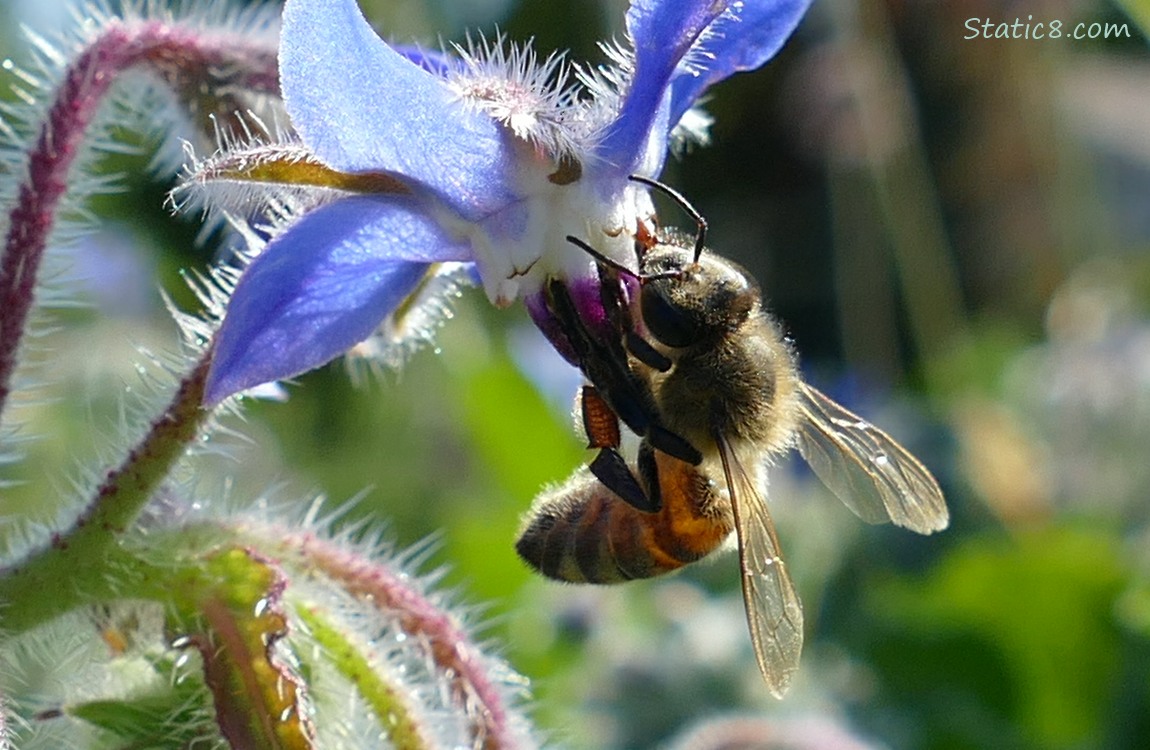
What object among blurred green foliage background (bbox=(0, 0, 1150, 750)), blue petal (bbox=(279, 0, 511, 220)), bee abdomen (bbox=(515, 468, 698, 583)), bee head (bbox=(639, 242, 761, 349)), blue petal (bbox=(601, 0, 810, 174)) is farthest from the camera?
blurred green foliage background (bbox=(0, 0, 1150, 750))

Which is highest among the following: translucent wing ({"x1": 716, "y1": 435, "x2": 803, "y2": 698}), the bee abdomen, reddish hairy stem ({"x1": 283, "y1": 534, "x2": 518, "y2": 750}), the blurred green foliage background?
translucent wing ({"x1": 716, "y1": 435, "x2": 803, "y2": 698})

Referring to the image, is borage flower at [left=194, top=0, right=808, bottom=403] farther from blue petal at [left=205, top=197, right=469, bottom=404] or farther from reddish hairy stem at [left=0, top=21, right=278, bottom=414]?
reddish hairy stem at [left=0, top=21, right=278, bottom=414]

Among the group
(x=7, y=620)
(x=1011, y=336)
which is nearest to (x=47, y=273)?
(x=7, y=620)

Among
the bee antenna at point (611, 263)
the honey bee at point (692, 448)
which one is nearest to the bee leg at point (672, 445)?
the honey bee at point (692, 448)

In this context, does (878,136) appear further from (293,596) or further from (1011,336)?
(293,596)

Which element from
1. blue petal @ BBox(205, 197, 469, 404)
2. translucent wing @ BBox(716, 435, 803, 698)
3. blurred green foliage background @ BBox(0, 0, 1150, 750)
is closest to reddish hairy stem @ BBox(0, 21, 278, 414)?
blurred green foliage background @ BBox(0, 0, 1150, 750)

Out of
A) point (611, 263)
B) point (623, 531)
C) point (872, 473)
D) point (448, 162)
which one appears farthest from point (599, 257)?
point (872, 473)

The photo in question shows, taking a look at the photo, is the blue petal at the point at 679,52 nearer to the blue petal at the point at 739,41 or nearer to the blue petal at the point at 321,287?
the blue petal at the point at 739,41

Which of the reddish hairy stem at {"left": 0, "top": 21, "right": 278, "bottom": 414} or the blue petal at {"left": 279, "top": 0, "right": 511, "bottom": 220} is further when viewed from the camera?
the reddish hairy stem at {"left": 0, "top": 21, "right": 278, "bottom": 414}
